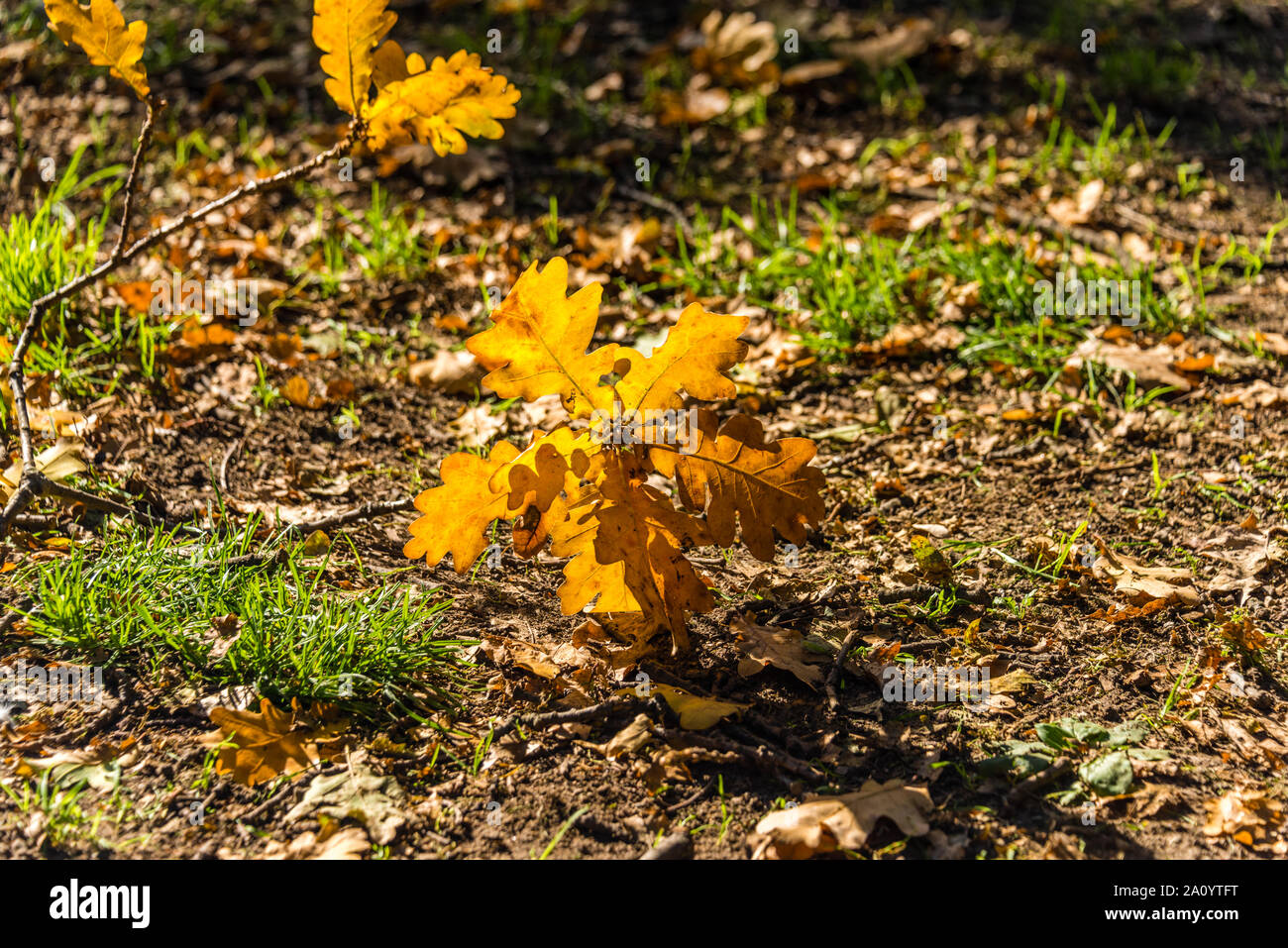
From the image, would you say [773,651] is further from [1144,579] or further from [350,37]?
[350,37]

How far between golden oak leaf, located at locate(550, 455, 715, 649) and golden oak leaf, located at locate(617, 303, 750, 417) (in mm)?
147

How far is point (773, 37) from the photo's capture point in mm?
5082

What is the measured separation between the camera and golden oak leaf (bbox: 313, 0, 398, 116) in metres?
2.28

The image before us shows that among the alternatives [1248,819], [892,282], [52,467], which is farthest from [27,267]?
[1248,819]

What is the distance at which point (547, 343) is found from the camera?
207cm

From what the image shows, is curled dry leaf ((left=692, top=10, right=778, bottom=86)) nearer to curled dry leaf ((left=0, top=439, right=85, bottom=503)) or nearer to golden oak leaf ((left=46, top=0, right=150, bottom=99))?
golden oak leaf ((left=46, top=0, right=150, bottom=99))

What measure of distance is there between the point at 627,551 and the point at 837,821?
65 cm

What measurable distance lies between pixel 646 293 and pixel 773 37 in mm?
2035

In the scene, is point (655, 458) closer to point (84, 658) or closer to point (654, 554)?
point (654, 554)

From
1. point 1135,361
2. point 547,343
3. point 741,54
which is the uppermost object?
point 741,54

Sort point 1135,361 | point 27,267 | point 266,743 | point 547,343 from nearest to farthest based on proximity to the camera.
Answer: point 266,743
point 547,343
point 27,267
point 1135,361

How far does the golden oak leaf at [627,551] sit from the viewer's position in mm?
2047

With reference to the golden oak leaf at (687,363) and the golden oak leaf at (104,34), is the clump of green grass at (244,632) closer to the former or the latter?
the golden oak leaf at (687,363)

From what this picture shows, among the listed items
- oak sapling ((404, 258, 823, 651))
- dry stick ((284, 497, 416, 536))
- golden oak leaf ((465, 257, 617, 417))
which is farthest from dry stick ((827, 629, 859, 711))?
dry stick ((284, 497, 416, 536))
